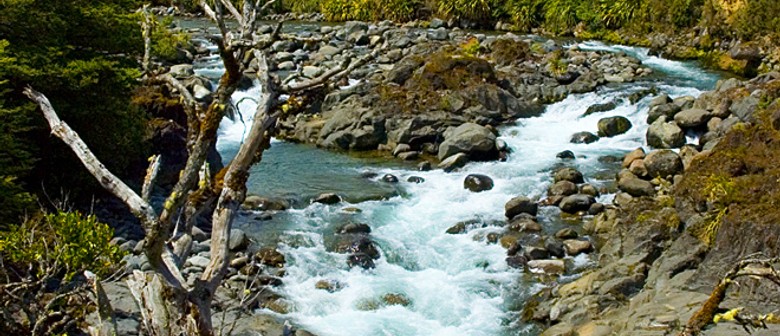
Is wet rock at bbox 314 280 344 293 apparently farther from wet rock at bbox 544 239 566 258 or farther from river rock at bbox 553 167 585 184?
river rock at bbox 553 167 585 184

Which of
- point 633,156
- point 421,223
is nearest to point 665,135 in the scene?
point 633,156

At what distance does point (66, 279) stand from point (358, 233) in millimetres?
10414

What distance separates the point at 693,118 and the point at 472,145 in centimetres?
670

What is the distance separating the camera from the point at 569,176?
21.6 m

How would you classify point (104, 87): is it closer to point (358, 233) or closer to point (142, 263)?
point (142, 263)

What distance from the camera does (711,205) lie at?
15.0 meters

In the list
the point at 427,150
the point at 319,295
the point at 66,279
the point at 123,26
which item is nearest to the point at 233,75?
the point at 66,279

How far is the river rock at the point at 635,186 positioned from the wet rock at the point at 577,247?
3150mm

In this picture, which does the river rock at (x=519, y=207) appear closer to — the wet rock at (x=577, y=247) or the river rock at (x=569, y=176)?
the wet rock at (x=577, y=247)

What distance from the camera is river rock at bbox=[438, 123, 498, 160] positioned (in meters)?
24.5

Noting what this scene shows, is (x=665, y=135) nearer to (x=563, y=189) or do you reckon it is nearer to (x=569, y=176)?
(x=569, y=176)

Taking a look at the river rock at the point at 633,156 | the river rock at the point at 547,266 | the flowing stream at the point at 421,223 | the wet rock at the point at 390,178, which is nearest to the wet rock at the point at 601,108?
the flowing stream at the point at 421,223

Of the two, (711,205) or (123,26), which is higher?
(123,26)

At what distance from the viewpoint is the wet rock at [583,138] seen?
25717 mm
